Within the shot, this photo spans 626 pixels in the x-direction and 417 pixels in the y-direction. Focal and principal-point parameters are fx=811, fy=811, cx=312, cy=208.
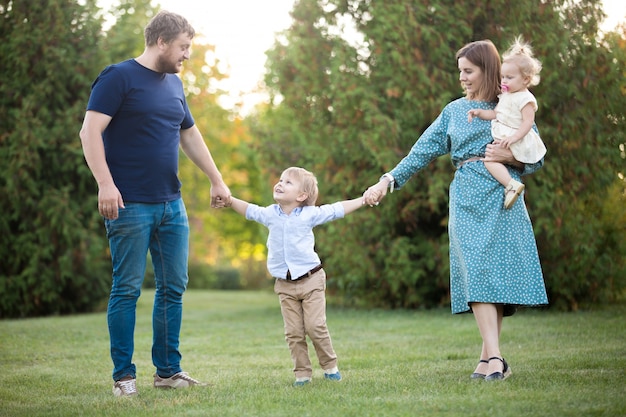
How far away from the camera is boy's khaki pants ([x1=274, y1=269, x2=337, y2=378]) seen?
471 centimetres

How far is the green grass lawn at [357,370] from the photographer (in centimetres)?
390

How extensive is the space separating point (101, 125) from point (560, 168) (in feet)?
20.5

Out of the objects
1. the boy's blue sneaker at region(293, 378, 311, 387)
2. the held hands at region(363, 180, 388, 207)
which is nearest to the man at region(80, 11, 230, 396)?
the boy's blue sneaker at region(293, 378, 311, 387)

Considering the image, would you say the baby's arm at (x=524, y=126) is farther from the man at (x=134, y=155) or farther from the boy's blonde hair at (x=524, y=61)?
the man at (x=134, y=155)

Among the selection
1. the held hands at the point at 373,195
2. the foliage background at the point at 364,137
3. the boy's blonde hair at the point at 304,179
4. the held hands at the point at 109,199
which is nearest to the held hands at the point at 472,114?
the held hands at the point at 373,195

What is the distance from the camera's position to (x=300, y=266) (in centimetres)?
471

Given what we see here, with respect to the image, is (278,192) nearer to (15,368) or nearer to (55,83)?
(15,368)

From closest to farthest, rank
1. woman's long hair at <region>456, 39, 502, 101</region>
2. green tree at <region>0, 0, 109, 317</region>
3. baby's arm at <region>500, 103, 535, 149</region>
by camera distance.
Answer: baby's arm at <region>500, 103, 535, 149</region> < woman's long hair at <region>456, 39, 502, 101</region> < green tree at <region>0, 0, 109, 317</region>

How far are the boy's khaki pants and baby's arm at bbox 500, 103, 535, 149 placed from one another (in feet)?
4.33

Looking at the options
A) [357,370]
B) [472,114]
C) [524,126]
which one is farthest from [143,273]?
[524,126]

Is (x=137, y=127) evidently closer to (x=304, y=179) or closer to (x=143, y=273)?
(x=143, y=273)

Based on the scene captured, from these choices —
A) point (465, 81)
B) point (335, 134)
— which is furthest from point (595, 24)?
point (465, 81)

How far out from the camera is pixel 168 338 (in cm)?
484

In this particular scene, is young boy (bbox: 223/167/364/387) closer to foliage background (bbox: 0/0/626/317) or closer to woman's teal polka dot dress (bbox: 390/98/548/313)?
woman's teal polka dot dress (bbox: 390/98/548/313)
